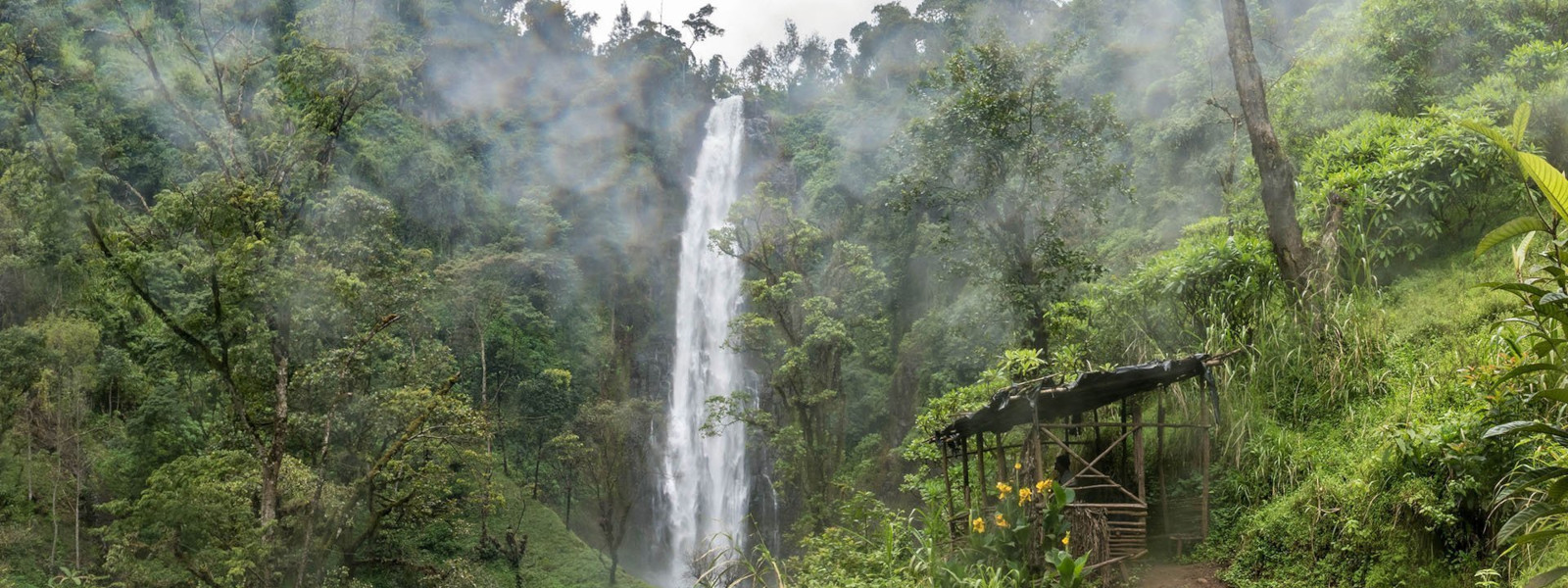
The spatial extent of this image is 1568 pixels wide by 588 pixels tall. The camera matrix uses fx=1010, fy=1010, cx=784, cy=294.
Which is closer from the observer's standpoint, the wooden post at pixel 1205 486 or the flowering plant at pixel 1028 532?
the flowering plant at pixel 1028 532

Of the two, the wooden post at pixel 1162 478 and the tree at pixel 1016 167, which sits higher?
the tree at pixel 1016 167

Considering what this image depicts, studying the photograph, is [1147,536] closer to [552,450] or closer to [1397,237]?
[1397,237]

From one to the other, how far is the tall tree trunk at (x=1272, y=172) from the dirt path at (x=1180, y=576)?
2.40m

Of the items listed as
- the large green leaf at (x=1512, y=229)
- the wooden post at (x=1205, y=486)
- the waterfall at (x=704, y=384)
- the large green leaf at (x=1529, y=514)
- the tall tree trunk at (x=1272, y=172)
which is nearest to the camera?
the large green leaf at (x=1529, y=514)

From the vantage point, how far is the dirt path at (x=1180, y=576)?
7.09 metres

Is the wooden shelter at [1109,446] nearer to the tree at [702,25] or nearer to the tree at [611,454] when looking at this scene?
the tree at [611,454]

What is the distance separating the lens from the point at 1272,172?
334 inches

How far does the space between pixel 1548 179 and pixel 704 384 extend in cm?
2335

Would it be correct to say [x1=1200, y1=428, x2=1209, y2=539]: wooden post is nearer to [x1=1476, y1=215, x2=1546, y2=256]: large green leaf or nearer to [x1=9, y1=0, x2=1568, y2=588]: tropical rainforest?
[x1=9, y1=0, x2=1568, y2=588]: tropical rainforest

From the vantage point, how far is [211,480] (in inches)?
521

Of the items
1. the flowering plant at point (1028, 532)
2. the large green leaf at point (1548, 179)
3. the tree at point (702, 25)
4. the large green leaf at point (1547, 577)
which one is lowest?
the large green leaf at point (1547, 577)

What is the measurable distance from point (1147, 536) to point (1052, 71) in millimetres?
5546

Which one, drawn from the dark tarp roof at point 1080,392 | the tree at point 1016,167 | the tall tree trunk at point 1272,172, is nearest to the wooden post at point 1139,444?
the dark tarp roof at point 1080,392

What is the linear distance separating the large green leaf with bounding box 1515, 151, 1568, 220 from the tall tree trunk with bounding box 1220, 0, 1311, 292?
15.0 feet
